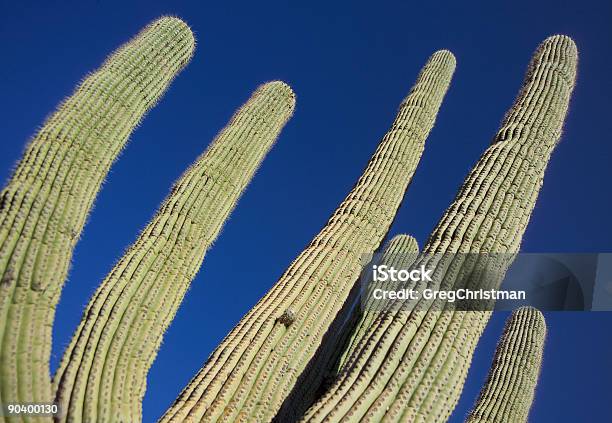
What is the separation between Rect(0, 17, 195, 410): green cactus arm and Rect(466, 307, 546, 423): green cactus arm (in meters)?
4.50

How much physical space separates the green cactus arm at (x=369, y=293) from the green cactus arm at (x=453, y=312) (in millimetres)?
316

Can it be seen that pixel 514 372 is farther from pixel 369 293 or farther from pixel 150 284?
pixel 150 284

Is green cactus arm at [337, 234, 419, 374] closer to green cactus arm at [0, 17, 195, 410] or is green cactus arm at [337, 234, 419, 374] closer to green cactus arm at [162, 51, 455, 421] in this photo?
green cactus arm at [162, 51, 455, 421]

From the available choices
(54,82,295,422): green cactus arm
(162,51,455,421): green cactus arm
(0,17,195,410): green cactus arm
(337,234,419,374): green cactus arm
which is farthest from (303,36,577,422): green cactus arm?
(0,17,195,410): green cactus arm

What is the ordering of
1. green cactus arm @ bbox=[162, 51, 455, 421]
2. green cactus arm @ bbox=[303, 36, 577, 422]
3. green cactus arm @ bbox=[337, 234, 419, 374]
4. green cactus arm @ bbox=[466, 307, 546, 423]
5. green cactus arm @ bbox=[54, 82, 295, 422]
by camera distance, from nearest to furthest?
green cactus arm @ bbox=[303, 36, 577, 422] → green cactus arm @ bbox=[54, 82, 295, 422] → green cactus arm @ bbox=[162, 51, 455, 421] → green cactus arm @ bbox=[337, 234, 419, 374] → green cactus arm @ bbox=[466, 307, 546, 423]

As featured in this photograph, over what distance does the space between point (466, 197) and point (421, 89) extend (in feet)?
12.0

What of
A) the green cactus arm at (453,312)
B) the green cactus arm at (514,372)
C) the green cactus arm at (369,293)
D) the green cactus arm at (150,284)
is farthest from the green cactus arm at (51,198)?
the green cactus arm at (514,372)

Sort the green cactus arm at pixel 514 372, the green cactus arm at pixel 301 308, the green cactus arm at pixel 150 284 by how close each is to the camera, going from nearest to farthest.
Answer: the green cactus arm at pixel 150 284
the green cactus arm at pixel 301 308
the green cactus arm at pixel 514 372

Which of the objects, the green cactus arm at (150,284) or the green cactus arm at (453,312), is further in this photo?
the green cactus arm at (150,284)

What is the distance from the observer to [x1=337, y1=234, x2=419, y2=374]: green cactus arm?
5.89 metres

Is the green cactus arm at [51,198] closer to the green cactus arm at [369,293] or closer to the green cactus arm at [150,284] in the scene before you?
the green cactus arm at [150,284]

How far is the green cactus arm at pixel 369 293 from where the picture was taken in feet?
19.3

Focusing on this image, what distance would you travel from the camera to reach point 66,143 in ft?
15.3

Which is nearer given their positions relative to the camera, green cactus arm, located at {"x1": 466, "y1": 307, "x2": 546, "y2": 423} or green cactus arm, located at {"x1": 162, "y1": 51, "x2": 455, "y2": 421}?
green cactus arm, located at {"x1": 162, "y1": 51, "x2": 455, "y2": 421}
